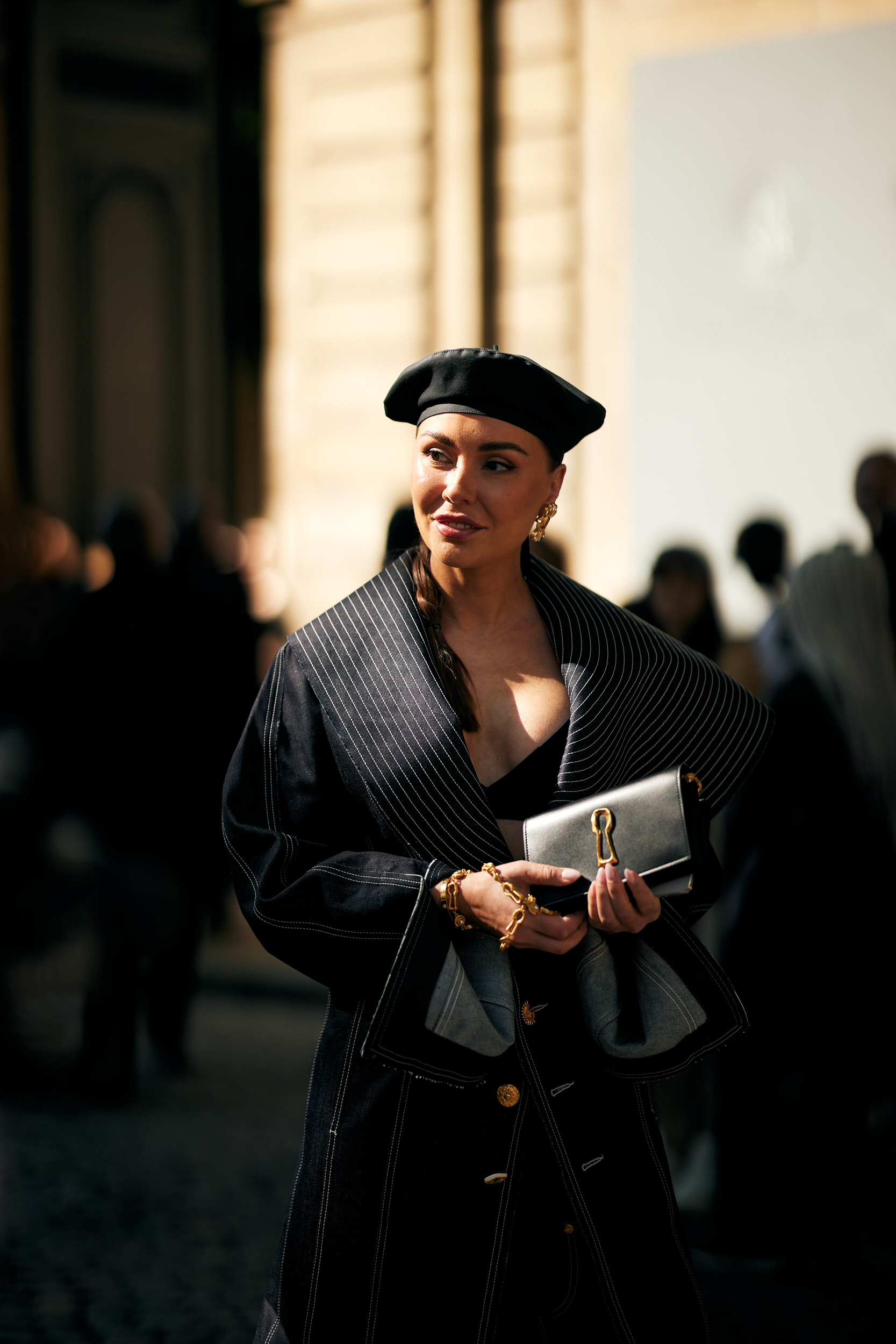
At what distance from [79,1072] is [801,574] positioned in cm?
306

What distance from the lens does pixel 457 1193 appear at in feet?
6.80

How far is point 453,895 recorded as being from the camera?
6.68 ft

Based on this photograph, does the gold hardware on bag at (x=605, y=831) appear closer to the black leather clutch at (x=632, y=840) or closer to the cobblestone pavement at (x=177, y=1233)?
the black leather clutch at (x=632, y=840)

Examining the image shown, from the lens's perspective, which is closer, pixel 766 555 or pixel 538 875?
pixel 538 875

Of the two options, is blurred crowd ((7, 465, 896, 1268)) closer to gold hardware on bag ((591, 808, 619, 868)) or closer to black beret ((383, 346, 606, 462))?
black beret ((383, 346, 606, 462))

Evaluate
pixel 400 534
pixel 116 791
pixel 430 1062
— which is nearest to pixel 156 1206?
pixel 116 791

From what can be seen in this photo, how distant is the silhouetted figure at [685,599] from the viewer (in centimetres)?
502

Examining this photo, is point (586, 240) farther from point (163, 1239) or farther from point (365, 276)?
point (163, 1239)

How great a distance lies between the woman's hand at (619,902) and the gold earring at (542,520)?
519 millimetres

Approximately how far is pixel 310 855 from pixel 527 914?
325 millimetres

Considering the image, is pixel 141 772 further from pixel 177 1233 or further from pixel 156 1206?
pixel 177 1233

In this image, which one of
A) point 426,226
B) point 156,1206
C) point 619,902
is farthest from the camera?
point 426,226

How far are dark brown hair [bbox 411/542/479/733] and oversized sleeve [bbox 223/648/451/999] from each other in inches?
6.8

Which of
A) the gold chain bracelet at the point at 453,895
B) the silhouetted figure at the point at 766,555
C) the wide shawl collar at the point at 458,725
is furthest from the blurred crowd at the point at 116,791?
the gold chain bracelet at the point at 453,895
